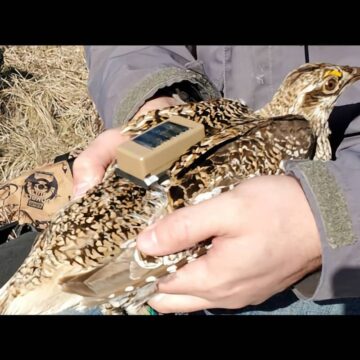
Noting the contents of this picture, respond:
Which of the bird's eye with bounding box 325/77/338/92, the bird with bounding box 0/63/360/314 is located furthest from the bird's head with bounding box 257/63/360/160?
the bird with bounding box 0/63/360/314

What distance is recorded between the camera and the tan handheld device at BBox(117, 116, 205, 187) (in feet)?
6.73

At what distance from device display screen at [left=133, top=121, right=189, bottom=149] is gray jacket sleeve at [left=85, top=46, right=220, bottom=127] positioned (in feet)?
1.80

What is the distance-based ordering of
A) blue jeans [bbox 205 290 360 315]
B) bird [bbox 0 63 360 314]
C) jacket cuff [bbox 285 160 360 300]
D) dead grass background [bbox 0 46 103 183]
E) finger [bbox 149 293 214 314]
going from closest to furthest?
jacket cuff [bbox 285 160 360 300], bird [bbox 0 63 360 314], finger [bbox 149 293 214 314], blue jeans [bbox 205 290 360 315], dead grass background [bbox 0 46 103 183]

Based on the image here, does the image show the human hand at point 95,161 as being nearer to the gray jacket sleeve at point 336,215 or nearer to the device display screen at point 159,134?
the device display screen at point 159,134

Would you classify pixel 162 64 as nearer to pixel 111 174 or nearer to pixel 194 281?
pixel 111 174

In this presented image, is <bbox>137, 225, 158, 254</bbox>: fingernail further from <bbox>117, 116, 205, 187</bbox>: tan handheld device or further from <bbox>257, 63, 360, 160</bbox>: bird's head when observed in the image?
<bbox>257, 63, 360, 160</bbox>: bird's head

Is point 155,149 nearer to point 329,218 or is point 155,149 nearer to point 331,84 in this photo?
point 329,218

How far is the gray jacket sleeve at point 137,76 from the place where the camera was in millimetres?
2729

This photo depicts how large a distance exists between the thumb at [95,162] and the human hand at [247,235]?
1.46ft

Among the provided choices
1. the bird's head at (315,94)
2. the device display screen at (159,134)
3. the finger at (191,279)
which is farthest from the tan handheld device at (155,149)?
the bird's head at (315,94)

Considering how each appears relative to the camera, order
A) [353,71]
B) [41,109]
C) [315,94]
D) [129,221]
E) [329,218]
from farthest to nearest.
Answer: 1. [41,109]
2. [315,94]
3. [353,71]
4. [129,221]
5. [329,218]

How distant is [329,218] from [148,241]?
0.54 meters

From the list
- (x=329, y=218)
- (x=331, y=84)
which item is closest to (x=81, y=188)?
(x=329, y=218)

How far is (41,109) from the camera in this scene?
5172 millimetres
